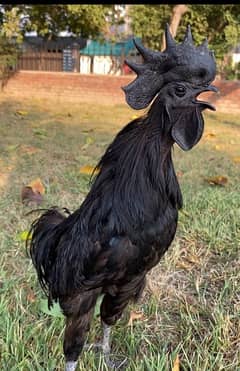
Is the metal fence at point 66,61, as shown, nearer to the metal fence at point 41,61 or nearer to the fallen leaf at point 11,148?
the metal fence at point 41,61

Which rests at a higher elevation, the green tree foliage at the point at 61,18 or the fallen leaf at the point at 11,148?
the green tree foliage at the point at 61,18

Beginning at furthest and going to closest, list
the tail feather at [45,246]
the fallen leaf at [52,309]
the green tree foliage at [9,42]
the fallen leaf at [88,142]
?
the green tree foliage at [9,42], the fallen leaf at [88,142], the fallen leaf at [52,309], the tail feather at [45,246]

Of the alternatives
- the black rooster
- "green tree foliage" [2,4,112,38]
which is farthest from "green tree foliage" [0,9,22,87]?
the black rooster

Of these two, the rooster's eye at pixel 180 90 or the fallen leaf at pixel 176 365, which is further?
the fallen leaf at pixel 176 365

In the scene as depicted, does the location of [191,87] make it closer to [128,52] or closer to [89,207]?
[89,207]

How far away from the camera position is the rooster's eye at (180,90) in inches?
61.4

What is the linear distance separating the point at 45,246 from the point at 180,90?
3.31 feet

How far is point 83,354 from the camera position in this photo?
2.21m

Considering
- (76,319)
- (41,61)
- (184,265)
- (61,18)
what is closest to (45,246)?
(76,319)

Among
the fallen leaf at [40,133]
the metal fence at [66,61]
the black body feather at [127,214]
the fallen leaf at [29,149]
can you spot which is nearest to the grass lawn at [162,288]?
the fallen leaf at [29,149]

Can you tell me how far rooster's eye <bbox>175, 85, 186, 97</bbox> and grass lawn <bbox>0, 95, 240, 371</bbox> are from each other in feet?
4.22

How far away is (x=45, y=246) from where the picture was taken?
204 cm

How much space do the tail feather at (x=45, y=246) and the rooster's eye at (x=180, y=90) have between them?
34.8 inches

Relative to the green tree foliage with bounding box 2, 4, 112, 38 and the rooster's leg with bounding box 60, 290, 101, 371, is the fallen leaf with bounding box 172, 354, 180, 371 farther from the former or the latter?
the green tree foliage with bounding box 2, 4, 112, 38
